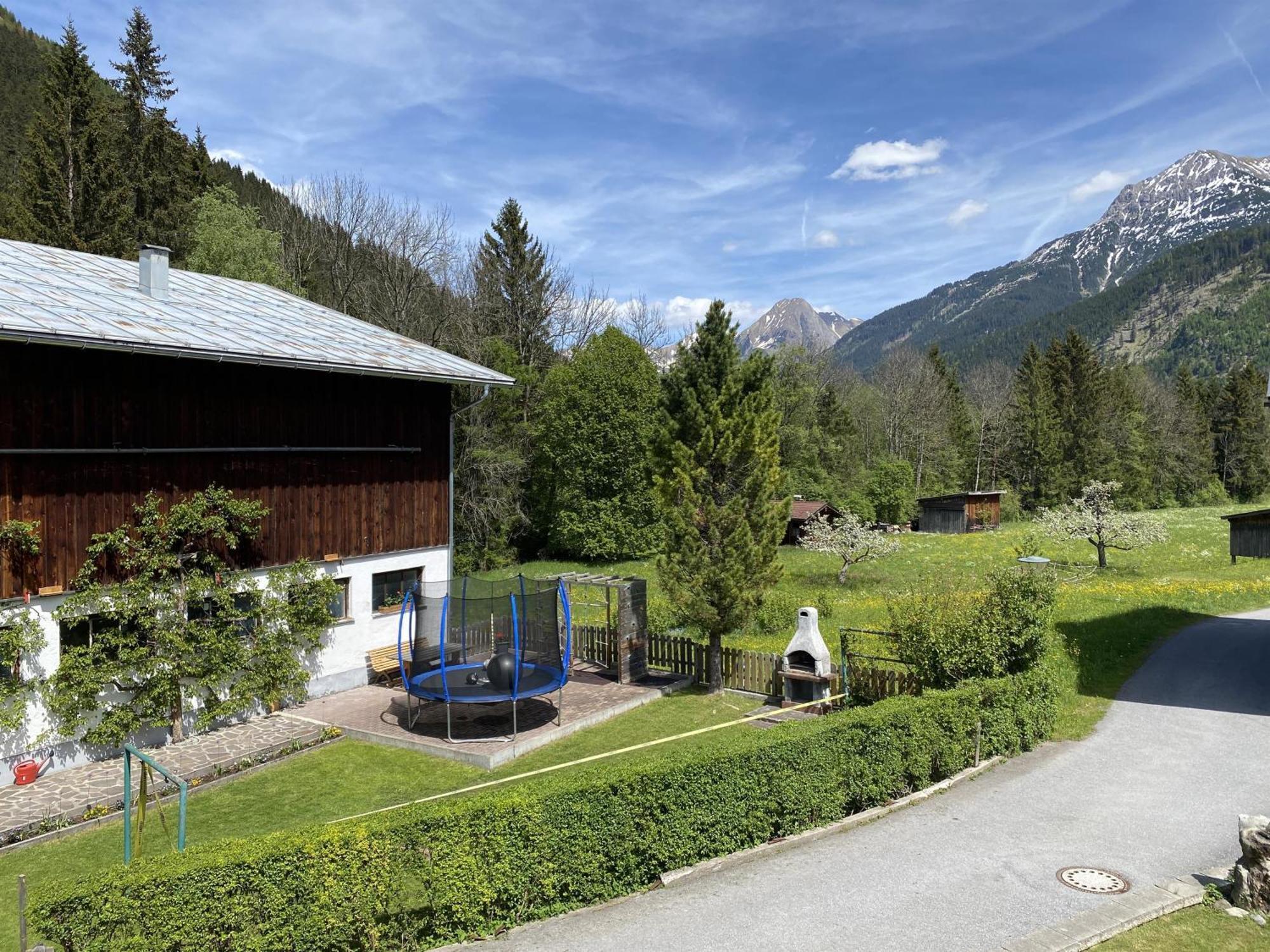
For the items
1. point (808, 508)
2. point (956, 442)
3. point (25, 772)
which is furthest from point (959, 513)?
point (25, 772)

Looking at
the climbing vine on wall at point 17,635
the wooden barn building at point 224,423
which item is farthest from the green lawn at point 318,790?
the wooden barn building at point 224,423

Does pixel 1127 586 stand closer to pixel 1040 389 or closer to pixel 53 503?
pixel 53 503

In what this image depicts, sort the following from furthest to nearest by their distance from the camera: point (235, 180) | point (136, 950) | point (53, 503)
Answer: point (235, 180) < point (53, 503) < point (136, 950)

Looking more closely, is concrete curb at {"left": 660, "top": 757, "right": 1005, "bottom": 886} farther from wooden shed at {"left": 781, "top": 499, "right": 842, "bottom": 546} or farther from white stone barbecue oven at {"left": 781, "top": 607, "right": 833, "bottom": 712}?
wooden shed at {"left": 781, "top": 499, "right": 842, "bottom": 546}

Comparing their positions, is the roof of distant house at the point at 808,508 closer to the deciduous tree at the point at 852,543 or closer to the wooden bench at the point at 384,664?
the deciduous tree at the point at 852,543

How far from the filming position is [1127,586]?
107ft

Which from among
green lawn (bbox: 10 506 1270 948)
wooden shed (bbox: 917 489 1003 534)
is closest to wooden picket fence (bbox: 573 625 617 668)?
green lawn (bbox: 10 506 1270 948)

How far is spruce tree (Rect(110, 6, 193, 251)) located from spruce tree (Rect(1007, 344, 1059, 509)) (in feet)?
233

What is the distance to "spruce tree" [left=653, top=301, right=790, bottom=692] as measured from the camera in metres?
18.2

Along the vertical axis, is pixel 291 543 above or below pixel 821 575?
above

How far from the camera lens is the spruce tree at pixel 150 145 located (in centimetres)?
4131

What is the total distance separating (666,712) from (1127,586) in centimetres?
2472

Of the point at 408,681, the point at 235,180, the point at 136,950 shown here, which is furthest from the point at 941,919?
the point at 235,180

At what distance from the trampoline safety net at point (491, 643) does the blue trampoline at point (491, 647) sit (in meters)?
0.02
